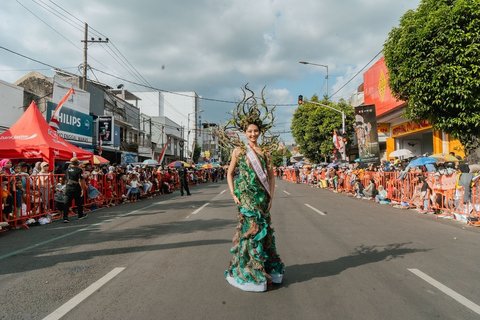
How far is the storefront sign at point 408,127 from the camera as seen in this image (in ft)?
65.5

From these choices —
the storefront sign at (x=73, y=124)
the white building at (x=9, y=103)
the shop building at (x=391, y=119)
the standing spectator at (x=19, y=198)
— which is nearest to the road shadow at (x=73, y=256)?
the standing spectator at (x=19, y=198)

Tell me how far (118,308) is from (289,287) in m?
1.96

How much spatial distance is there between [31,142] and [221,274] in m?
11.3

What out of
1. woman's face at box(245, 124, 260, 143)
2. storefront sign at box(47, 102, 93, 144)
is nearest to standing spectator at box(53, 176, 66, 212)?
woman's face at box(245, 124, 260, 143)

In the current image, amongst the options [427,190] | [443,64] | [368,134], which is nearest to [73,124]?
[368,134]

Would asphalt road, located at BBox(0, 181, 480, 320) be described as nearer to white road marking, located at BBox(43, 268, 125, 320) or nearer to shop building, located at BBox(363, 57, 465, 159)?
white road marking, located at BBox(43, 268, 125, 320)

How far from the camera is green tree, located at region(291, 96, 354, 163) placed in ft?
121

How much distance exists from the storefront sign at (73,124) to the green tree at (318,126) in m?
21.2

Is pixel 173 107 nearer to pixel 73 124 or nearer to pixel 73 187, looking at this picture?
pixel 73 124

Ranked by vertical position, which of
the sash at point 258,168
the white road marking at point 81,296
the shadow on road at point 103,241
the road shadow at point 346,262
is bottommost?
the shadow on road at point 103,241

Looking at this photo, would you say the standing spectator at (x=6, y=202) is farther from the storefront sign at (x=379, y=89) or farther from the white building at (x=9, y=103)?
the storefront sign at (x=379, y=89)

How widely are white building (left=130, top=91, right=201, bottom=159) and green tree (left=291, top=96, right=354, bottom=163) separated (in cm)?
3092

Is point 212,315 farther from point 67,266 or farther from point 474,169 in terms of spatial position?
point 474,169

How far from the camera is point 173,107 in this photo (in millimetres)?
80375
